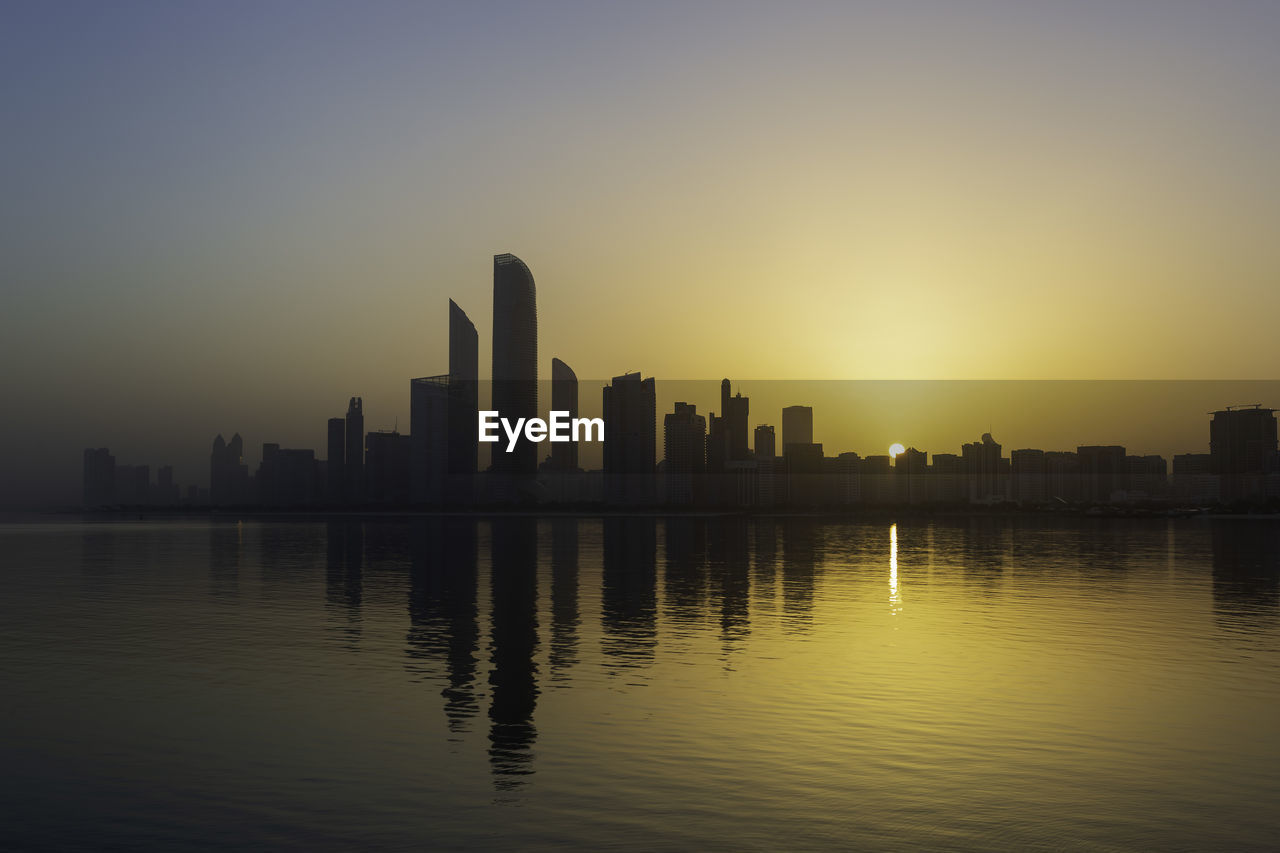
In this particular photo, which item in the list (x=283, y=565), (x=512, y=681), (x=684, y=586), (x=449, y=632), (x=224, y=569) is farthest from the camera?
(x=283, y=565)

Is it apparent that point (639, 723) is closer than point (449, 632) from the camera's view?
Yes

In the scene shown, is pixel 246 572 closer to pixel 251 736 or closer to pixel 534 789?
pixel 251 736

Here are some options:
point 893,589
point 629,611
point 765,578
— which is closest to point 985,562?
point 765,578

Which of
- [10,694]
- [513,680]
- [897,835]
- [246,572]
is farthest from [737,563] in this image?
[897,835]

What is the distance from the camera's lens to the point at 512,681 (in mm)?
44781

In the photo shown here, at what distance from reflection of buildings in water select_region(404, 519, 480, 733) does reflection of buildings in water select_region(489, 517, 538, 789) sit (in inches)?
44.6

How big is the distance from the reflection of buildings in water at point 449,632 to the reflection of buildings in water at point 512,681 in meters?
1.13

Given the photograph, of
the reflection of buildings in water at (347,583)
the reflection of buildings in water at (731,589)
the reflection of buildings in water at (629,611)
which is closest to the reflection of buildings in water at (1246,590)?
the reflection of buildings in water at (731,589)

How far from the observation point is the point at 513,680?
1772 inches

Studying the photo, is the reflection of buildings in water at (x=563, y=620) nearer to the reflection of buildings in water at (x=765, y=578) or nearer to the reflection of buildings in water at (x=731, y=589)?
the reflection of buildings in water at (x=731, y=589)

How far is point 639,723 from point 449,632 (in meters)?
28.2

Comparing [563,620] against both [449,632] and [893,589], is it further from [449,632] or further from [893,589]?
[893,589]

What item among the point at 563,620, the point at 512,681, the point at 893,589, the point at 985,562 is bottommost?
the point at 985,562

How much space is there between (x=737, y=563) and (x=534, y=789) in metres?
110
